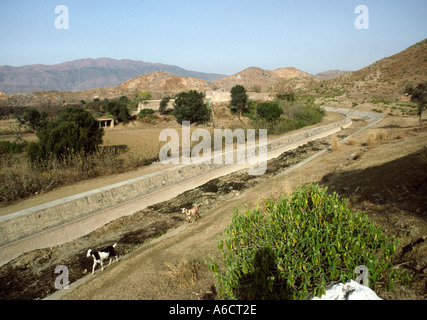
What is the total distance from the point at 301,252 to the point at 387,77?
199 ft

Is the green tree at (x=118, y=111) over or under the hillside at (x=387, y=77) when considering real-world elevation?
under

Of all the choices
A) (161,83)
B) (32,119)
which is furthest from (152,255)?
(161,83)

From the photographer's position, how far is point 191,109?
99.7 ft

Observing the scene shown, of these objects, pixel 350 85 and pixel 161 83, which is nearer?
pixel 350 85

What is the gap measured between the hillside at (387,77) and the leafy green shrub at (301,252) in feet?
149

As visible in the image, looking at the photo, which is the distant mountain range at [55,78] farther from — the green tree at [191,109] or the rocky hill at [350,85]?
the green tree at [191,109]

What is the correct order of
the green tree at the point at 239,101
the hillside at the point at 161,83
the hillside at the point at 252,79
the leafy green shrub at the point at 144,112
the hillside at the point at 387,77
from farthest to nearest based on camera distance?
the hillside at the point at 252,79 < the hillside at the point at 161,83 < the hillside at the point at 387,77 < the green tree at the point at 239,101 < the leafy green shrub at the point at 144,112

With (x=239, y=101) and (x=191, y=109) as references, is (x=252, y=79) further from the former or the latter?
(x=191, y=109)

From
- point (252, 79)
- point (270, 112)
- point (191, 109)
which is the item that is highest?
point (252, 79)

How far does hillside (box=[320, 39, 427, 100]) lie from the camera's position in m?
43.8

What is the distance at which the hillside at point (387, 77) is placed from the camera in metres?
43.8

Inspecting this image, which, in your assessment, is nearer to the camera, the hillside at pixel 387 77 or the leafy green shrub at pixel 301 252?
the leafy green shrub at pixel 301 252

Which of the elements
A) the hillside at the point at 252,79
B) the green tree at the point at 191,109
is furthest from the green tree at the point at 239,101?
the hillside at the point at 252,79
